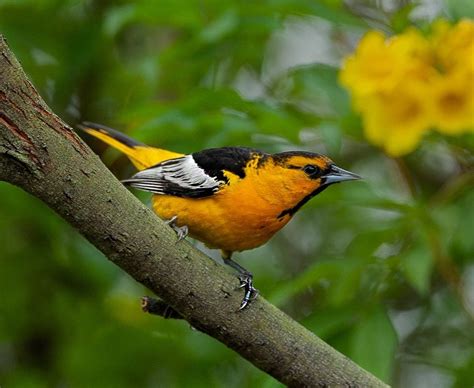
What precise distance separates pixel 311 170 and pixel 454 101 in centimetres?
61

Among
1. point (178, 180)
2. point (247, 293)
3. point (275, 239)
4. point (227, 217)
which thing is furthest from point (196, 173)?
point (275, 239)

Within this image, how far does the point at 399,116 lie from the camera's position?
10.3 ft

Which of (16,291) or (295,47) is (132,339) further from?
(295,47)

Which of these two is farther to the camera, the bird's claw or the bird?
the bird

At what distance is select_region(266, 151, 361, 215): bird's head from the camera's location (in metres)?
3.34

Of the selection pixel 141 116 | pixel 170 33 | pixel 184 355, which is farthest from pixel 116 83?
pixel 184 355

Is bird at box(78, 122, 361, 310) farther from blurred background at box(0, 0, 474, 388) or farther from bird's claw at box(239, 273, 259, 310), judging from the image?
bird's claw at box(239, 273, 259, 310)

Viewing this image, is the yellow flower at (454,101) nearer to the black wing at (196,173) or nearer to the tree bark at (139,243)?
the black wing at (196,173)

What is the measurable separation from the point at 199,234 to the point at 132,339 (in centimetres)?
103

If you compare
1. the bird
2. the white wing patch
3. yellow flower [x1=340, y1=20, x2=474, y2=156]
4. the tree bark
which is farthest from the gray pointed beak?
the tree bark

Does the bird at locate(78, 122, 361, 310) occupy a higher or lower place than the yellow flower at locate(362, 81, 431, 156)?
lower

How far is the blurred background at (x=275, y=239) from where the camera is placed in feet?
10.5

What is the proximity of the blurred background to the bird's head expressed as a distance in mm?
49

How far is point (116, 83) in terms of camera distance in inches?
176
